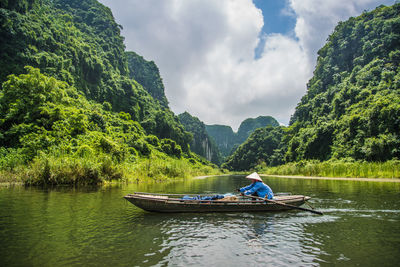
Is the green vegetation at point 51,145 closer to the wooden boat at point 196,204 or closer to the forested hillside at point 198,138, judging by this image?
the wooden boat at point 196,204

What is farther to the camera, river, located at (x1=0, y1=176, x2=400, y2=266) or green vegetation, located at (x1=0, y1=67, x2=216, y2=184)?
green vegetation, located at (x1=0, y1=67, x2=216, y2=184)

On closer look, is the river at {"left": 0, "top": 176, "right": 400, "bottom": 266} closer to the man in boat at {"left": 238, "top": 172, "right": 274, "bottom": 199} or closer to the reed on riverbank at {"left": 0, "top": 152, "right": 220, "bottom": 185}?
the man in boat at {"left": 238, "top": 172, "right": 274, "bottom": 199}

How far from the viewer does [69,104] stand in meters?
35.0

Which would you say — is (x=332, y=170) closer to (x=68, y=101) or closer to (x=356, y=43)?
(x=68, y=101)

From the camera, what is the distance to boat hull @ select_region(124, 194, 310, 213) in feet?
31.8

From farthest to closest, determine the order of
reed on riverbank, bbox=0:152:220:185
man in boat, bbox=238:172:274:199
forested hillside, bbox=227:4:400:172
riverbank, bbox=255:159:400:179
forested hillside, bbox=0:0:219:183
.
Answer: forested hillside, bbox=227:4:400:172 → riverbank, bbox=255:159:400:179 → forested hillside, bbox=0:0:219:183 → reed on riverbank, bbox=0:152:220:185 → man in boat, bbox=238:172:274:199

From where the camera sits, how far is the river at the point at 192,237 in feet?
17.5

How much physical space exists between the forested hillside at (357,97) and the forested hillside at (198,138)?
72.7 metres

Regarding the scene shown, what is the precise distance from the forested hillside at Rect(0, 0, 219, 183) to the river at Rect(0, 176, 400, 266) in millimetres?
10996

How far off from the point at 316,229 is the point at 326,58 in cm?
8753

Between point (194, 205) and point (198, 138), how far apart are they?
15106 cm

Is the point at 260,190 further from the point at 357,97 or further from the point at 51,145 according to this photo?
the point at 357,97

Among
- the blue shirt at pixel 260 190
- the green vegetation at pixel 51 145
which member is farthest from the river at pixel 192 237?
the green vegetation at pixel 51 145

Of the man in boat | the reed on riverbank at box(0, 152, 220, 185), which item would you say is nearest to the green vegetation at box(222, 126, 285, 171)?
the reed on riverbank at box(0, 152, 220, 185)
